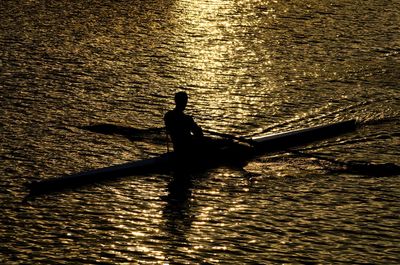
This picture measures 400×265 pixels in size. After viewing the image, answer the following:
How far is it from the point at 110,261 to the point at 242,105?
958cm

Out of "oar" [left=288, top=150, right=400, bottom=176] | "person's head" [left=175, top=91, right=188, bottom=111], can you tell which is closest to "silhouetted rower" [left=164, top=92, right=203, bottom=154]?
"person's head" [left=175, top=91, right=188, bottom=111]

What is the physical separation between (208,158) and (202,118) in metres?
3.18

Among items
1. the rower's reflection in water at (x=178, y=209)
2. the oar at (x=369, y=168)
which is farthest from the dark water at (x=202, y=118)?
the oar at (x=369, y=168)

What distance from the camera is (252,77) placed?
28.5 metres

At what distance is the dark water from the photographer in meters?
17.7

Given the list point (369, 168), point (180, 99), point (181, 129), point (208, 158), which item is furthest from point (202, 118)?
point (369, 168)

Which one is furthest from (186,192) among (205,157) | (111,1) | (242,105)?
(111,1)

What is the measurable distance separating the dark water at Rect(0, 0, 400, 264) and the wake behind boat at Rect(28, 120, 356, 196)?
230 mm

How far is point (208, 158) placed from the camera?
21500 millimetres

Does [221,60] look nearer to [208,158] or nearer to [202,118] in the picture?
[202,118]

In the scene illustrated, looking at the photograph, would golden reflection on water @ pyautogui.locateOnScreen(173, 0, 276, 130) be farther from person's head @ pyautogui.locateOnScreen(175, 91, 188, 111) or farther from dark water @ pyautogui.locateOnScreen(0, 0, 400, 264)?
person's head @ pyautogui.locateOnScreen(175, 91, 188, 111)

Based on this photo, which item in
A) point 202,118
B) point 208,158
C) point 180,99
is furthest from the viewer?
point 202,118

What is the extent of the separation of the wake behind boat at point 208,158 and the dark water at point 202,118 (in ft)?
0.76

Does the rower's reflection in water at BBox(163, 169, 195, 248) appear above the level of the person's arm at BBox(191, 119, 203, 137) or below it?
below
